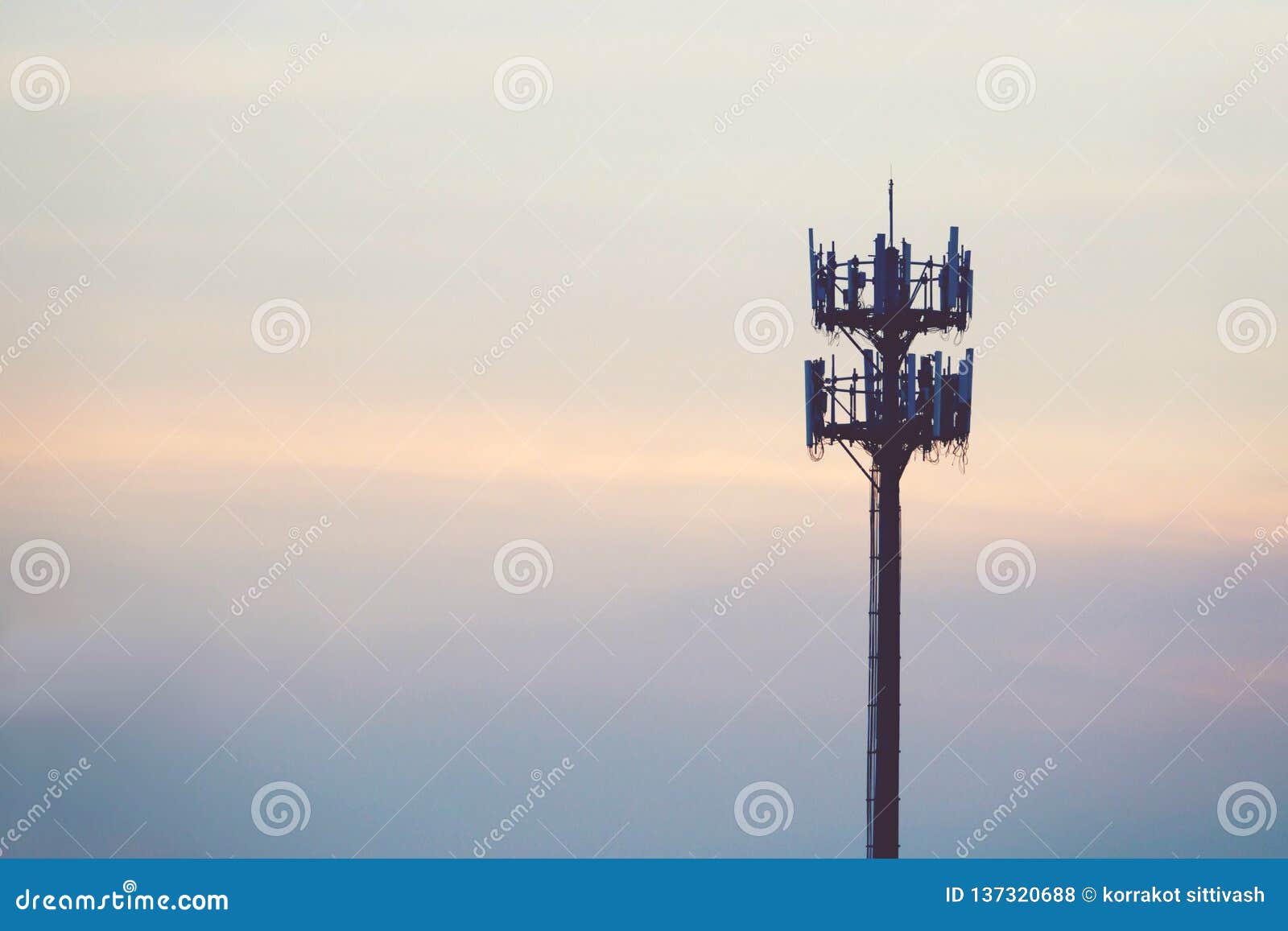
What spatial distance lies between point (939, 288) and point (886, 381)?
217cm

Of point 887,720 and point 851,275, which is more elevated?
point 851,275

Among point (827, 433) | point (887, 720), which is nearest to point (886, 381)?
point (827, 433)

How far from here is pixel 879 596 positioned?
39062 mm
